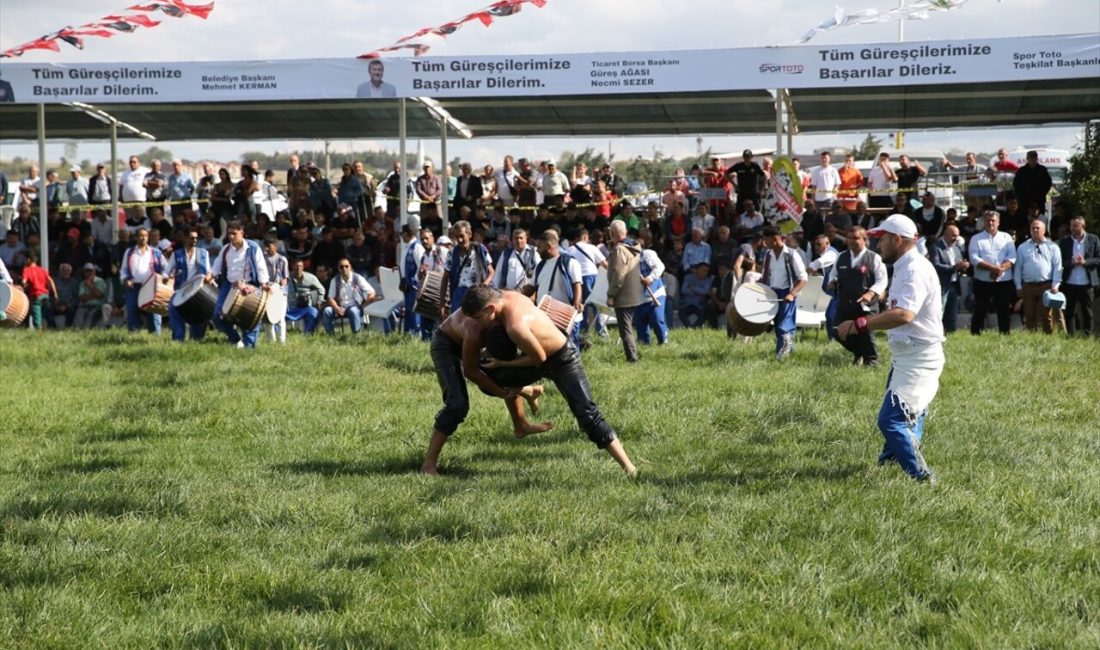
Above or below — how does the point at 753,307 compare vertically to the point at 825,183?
below

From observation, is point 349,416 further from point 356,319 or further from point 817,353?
point 356,319

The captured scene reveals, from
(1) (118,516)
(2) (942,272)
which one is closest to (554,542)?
(1) (118,516)

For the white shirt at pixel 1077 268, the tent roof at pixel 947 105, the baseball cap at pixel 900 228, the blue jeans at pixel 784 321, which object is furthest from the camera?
the tent roof at pixel 947 105

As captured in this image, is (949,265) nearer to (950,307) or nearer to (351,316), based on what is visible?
(950,307)

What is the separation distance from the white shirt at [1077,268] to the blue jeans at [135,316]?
1323 cm

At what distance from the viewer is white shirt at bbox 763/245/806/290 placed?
16.8 metres

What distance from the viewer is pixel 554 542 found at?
7746 mm

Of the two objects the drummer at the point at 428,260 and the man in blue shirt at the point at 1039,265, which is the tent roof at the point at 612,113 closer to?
the drummer at the point at 428,260

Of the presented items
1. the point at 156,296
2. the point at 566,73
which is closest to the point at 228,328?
the point at 156,296

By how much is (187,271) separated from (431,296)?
401cm

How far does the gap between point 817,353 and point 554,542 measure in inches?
364

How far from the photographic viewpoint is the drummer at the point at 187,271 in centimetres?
1955

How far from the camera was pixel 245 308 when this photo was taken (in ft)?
59.9

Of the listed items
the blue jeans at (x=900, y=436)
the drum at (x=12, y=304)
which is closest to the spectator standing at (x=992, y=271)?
the blue jeans at (x=900, y=436)
